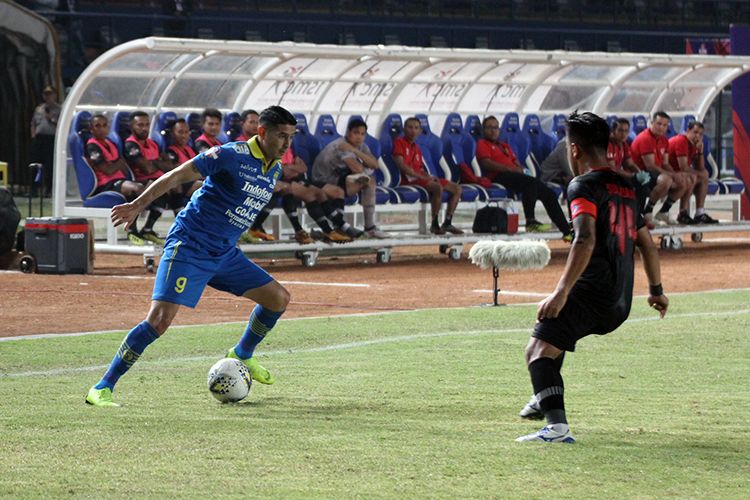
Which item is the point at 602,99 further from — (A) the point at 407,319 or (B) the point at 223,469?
(B) the point at 223,469

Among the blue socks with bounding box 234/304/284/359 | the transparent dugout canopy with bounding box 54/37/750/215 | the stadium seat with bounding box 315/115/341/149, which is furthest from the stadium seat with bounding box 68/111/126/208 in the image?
the blue socks with bounding box 234/304/284/359

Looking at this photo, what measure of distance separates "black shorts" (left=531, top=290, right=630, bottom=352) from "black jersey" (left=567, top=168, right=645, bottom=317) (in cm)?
2

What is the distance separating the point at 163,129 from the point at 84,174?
1390 mm

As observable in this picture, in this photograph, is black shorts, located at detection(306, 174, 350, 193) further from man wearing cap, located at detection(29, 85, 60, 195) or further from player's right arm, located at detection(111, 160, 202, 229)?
player's right arm, located at detection(111, 160, 202, 229)

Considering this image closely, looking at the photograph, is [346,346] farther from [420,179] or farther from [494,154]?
[494,154]

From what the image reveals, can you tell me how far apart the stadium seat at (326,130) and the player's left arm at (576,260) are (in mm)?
14569

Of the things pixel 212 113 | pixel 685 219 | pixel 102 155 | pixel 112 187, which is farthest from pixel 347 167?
pixel 685 219

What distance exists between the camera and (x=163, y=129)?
830 inches

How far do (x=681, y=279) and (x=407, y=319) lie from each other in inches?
230

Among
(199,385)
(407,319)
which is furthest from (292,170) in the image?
(199,385)

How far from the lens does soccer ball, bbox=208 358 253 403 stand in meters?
9.33

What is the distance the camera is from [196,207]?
9492 millimetres

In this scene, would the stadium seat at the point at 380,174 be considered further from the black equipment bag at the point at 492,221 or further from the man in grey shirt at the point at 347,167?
the black equipment bag at the point at 492,221

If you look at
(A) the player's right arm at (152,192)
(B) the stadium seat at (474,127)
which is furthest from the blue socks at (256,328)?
(B) the stadium seat at (474,127)
